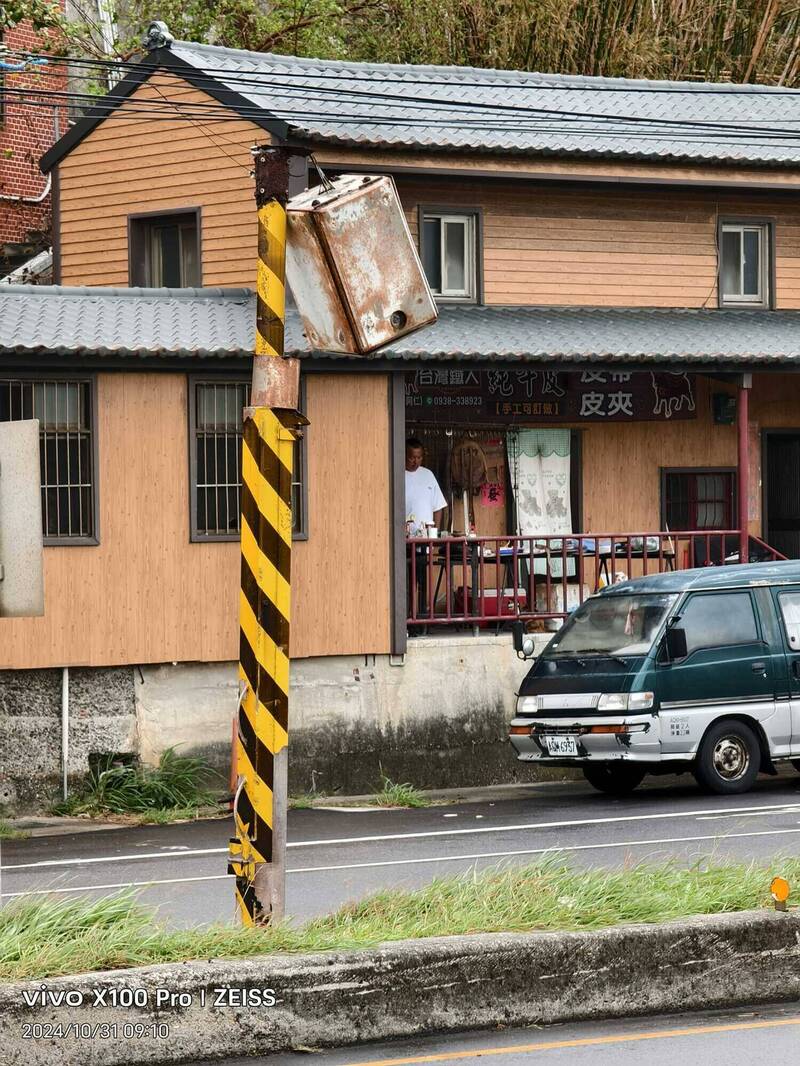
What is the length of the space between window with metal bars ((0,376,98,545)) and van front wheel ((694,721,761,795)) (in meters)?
6.10

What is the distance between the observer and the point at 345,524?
19062mm

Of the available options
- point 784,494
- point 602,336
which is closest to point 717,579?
point 602,336

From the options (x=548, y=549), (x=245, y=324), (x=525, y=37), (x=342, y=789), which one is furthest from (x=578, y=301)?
(x=525, y=37)

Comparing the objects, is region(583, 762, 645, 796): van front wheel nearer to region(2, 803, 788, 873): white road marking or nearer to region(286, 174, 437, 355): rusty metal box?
region(2, 803, 788, 873): white road marking

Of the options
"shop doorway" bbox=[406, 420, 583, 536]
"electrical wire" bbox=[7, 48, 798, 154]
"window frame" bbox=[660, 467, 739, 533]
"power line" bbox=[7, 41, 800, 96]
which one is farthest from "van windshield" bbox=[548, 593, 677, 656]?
"power line" bbox=[7, 41, 800, 96]

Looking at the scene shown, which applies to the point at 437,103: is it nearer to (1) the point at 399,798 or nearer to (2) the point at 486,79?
(2) the point at 486,79

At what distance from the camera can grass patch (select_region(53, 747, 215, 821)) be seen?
17.3m

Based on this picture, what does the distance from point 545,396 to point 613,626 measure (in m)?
5.73

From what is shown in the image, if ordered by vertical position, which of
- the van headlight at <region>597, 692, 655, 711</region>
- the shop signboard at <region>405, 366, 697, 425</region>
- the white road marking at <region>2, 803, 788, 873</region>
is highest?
the shop signboard at <region>405, 366, 697, 425</region>

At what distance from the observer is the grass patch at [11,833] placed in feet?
52.4

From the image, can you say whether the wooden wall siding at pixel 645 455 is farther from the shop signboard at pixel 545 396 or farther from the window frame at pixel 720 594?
the window frame at pixel 720 594

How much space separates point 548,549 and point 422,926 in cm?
1271

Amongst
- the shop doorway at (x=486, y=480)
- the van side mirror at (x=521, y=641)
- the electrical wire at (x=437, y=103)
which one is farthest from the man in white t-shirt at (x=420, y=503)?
the electrical wire at (x=437, y=103)

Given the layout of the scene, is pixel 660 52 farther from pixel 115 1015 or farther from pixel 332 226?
pixel 115 1015
